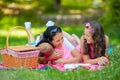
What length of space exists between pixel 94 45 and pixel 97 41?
87mm

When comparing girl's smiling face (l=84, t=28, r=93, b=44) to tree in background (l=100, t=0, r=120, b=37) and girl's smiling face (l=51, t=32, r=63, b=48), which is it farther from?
tree in background (l=100, t=0, r=120, b=37)

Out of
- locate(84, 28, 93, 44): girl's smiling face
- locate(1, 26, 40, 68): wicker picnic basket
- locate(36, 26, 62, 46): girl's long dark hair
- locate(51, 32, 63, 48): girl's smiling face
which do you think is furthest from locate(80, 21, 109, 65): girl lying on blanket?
locate(1, 26, 40, 68): wicker picnic basket

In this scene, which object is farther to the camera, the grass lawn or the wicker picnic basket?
the wicker picnic basket

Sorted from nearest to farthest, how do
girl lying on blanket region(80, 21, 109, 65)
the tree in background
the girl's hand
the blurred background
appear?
the girl's hand < girl lying on blanket region(80, 21, 109, 65) < the tree in background < the blurred background

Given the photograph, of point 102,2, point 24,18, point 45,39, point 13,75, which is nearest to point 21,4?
point 24,18

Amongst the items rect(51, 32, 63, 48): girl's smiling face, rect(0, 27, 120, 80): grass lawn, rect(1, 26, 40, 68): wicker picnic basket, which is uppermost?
rect(51, 32, 63, 48): girl's smiling face

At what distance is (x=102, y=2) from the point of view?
2069 cm

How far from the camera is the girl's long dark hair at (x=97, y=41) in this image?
6688mm

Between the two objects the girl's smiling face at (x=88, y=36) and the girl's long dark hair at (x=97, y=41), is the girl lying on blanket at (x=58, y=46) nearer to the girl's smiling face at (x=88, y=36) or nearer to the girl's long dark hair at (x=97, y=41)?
the girl's long dark hair at (x=97, y=41)

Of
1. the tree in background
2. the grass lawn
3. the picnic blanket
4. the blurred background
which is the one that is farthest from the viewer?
the blurred background

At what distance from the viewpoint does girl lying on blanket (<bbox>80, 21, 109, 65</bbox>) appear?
263 inches

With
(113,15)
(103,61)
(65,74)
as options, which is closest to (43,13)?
(113,15)

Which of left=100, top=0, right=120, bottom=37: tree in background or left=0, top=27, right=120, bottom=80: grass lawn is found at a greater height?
left=100, top=0, right=120, bottom=37: tree in background

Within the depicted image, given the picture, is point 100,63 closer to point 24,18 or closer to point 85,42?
point 85,42
